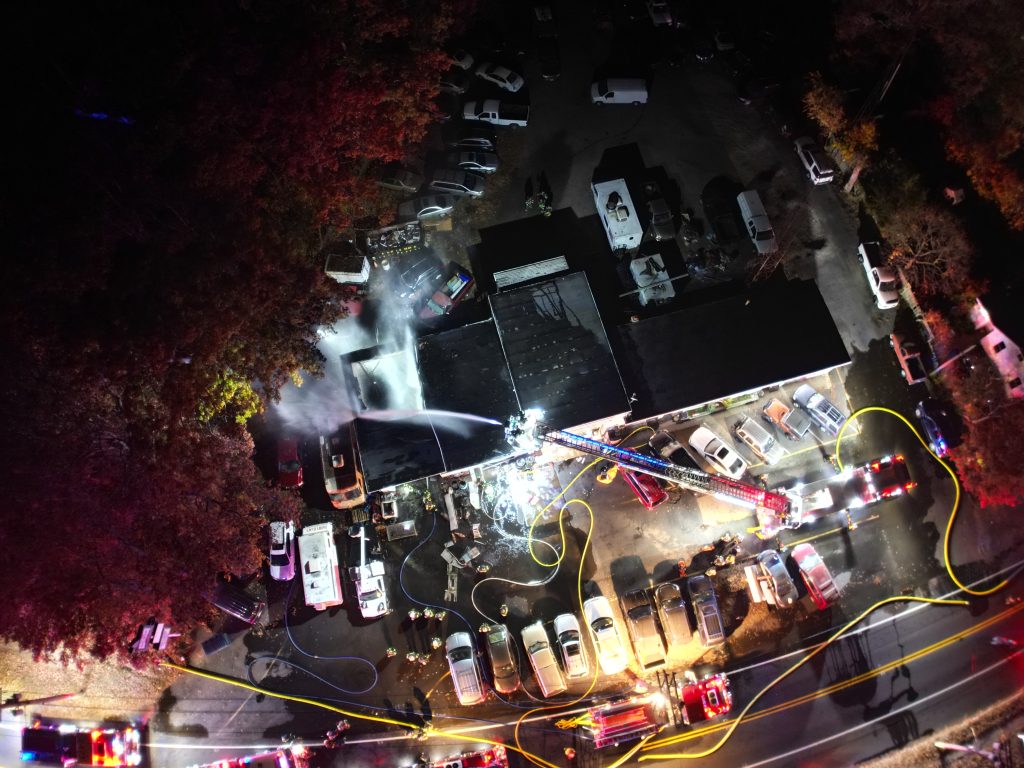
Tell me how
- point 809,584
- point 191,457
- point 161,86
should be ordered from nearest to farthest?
point 161,86, point 191,457, point 809,584

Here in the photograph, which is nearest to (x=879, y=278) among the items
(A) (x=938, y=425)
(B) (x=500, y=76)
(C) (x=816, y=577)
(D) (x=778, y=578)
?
(A) (x=938, y=425)

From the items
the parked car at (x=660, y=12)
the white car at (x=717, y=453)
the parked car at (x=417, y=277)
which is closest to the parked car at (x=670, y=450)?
the white car at (x=717, y=453)

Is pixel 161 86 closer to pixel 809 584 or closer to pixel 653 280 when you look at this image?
pixel 653 280

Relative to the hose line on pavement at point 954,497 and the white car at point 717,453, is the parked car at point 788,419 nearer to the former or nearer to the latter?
the hose line on pavement at point 954,497

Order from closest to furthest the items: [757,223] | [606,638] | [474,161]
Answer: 1. [606,638]
2. [757,223]
3. [474,161]

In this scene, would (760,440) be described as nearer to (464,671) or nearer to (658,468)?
(658,468)

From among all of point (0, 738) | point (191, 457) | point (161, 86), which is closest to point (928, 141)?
point (161, 86)

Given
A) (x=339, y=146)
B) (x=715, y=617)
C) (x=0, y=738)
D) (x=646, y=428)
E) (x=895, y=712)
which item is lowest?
(x=895, y=712)
